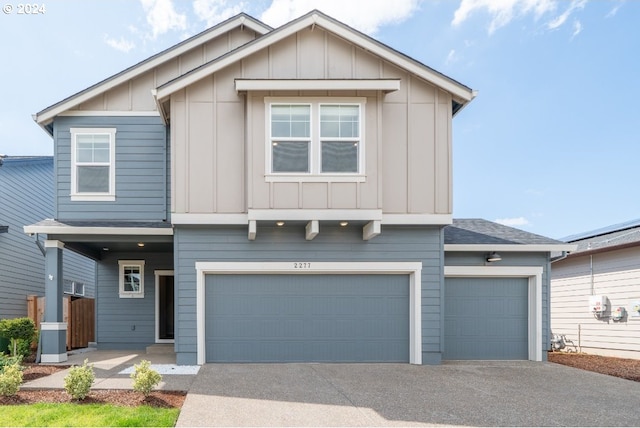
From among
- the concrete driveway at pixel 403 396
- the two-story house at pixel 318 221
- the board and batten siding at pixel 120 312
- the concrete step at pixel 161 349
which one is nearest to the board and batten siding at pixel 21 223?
the board and batten siding at pixel 120 312

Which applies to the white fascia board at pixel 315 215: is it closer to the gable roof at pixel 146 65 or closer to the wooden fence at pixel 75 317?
the gable roof at pixel 146 65

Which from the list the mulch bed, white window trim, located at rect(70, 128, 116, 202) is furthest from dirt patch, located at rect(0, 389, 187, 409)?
white window trim, located at rect(70, 128, 116, 202)

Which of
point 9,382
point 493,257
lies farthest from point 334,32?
point 9,382

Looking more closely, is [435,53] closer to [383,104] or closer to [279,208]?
[383,104]

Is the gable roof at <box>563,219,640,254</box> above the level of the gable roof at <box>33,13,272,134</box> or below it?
below

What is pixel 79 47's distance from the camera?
11039 millimetres

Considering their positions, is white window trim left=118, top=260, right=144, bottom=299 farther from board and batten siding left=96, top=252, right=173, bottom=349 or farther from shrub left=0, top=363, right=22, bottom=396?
shrub left=0, top=363, right=22, bottom=396

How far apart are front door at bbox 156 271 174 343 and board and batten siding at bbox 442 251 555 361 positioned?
716 centimetres

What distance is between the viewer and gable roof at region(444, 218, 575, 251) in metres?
9.23

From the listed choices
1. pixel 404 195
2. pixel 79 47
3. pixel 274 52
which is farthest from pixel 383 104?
pixel 79 47

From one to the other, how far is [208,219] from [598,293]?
10413 millimetres

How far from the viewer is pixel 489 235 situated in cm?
998

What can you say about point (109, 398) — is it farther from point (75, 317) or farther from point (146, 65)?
point (146, 65)

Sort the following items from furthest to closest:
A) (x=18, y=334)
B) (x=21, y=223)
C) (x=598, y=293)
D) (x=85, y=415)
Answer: (x=21, y=223) → (x=598, y=293) → (x=18, y=334) → (x=85, y=415)
